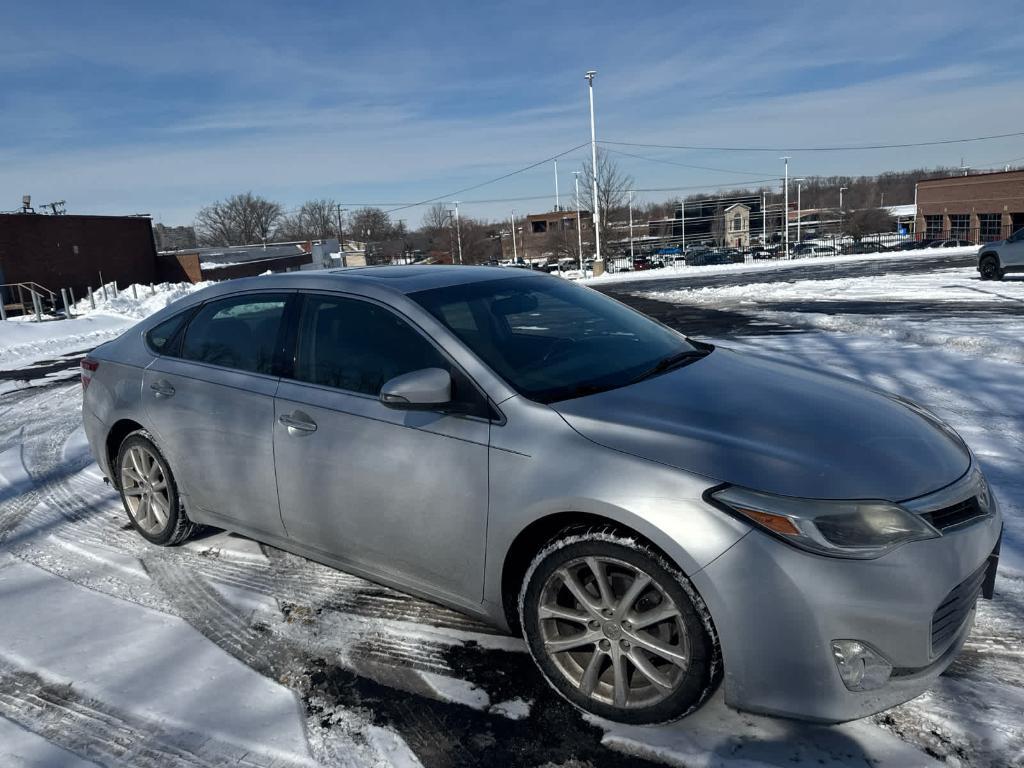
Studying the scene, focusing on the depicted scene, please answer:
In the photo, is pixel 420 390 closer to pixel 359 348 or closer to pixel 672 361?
pixel 359 348

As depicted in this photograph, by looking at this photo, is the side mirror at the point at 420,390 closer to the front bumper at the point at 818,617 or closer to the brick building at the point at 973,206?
the front bumper at the point at 818,617

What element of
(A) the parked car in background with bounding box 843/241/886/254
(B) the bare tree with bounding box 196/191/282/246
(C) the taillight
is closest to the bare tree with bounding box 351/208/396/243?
(B) the bare tree with bounding box 196/191/282/246

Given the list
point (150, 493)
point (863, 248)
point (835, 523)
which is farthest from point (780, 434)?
point (863, 248)

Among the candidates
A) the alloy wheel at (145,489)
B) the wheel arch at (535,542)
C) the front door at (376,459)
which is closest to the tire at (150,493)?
the alloy wheel at (145,489)

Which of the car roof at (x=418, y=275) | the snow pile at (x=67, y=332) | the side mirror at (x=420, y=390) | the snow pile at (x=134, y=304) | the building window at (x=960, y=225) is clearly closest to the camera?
the side mirror at (x=420, y=390)

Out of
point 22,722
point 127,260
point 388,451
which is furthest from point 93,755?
point 127,260

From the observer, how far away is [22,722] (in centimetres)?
279

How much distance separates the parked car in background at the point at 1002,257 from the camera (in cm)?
1827

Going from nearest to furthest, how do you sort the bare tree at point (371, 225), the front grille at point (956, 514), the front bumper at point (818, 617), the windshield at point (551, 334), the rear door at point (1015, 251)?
the front bumper at point (818, 617), the front grille at point (956, 514), the windshield at point (551, 334), the rear door at point (1015, 251), the bare tree at point (371, 225)

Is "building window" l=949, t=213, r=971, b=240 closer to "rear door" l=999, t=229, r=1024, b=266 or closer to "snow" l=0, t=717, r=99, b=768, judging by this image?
"rear door" l=999, t=229, r=1024, b=266

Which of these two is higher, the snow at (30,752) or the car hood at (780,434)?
the car hood at (780,434)

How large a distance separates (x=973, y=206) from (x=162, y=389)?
6834 centimetres

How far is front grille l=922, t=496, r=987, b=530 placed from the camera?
238 cm

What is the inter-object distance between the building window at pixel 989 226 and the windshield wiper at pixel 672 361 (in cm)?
6432
